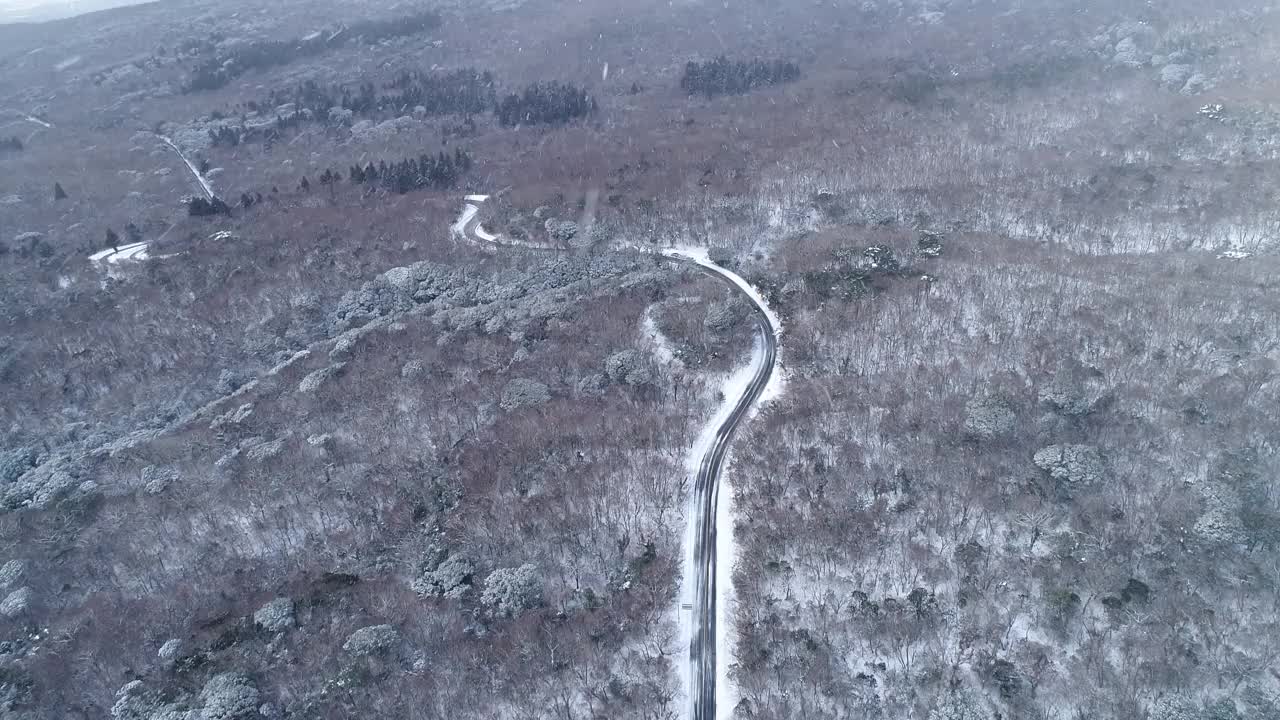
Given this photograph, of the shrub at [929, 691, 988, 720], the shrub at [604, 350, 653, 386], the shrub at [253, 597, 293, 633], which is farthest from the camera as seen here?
the shrub at [604, 350, 653, 386]

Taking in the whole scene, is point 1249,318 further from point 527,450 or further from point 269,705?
→ point 269,705

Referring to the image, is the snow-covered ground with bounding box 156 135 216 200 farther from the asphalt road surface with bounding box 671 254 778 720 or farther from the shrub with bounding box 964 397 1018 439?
the shrub with bounding box 964 397 1018 439

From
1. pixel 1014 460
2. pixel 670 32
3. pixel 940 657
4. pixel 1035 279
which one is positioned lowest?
pixel 940 657

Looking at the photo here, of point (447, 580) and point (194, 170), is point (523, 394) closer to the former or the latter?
point (447, 580)

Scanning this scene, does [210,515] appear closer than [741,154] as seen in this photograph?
Yes

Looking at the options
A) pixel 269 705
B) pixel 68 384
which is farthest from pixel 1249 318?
pixel 68 384

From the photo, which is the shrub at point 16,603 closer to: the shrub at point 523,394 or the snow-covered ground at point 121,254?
the shrub at point 523,394

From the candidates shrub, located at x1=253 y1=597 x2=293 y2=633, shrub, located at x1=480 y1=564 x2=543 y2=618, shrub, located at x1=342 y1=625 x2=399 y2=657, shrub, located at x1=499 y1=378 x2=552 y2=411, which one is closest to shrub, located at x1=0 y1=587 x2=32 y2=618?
shrub, located at x1=253 y1=597 x2=293 y2=633

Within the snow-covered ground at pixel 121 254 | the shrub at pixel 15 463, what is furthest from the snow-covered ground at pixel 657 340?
the snow-covered ground at pixel 121 254
